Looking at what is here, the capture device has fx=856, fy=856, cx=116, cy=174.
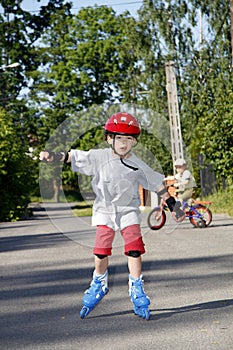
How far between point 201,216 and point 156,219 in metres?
1.03

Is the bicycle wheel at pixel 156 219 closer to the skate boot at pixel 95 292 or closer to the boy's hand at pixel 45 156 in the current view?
the skate boot at pixel 95 292

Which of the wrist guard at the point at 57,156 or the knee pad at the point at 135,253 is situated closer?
the wrist guard at the point at 57,156

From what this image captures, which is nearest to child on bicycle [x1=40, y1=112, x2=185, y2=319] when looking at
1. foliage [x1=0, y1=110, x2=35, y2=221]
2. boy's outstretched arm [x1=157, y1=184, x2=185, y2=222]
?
boy's outstretched arm [x1=157, y1=184, x2=185, y2=222]

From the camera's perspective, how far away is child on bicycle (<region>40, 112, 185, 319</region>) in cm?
675

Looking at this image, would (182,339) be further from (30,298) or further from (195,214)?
(195,214)

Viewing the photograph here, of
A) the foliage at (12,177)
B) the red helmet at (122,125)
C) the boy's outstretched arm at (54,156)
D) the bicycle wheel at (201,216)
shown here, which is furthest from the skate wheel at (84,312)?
the foliage at (12,177)

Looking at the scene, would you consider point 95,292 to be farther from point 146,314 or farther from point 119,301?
point 119,301

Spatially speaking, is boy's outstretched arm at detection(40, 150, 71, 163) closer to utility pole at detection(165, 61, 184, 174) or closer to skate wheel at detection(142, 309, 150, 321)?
skate wheel at detection(142, 309, 150, 321)

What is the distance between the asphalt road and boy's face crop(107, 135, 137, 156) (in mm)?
992

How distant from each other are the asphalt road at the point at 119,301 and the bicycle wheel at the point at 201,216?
12.3 feet

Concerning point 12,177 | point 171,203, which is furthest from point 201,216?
point 12,177

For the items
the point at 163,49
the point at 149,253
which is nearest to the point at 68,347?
the point at 149,253

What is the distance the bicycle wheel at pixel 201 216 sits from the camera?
1827cm

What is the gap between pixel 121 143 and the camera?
679 centimetres
